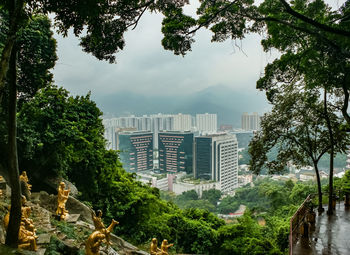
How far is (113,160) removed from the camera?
39.9 ft

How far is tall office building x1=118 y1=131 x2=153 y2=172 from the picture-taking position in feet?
258

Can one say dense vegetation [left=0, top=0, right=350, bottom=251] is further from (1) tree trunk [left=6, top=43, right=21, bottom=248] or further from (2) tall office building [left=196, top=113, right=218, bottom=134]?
(2) tall office building [left=196, top=113, right=218, bottom=134]

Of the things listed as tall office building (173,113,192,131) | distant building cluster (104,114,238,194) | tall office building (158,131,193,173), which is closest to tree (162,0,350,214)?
distant building cluster (104,114,238,194)

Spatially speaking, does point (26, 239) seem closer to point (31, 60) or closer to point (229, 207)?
point (31, 60)

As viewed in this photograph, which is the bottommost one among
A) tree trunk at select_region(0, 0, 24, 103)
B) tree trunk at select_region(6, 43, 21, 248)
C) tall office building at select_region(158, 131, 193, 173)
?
tall office building at select_region(158, 131, 193, 173)

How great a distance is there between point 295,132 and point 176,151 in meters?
72.2

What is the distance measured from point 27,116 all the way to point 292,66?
8989mm

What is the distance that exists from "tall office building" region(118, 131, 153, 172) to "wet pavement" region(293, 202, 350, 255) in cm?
7179

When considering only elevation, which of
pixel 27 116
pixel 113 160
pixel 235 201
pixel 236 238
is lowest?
pixel 235 201

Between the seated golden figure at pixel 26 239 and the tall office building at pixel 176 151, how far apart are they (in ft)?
236

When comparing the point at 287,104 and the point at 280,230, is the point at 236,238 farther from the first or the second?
the point at 287,104

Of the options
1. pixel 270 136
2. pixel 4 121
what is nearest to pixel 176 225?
pixel 270 136

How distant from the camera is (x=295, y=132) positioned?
8.95 meters

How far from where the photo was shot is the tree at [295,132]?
859cm
